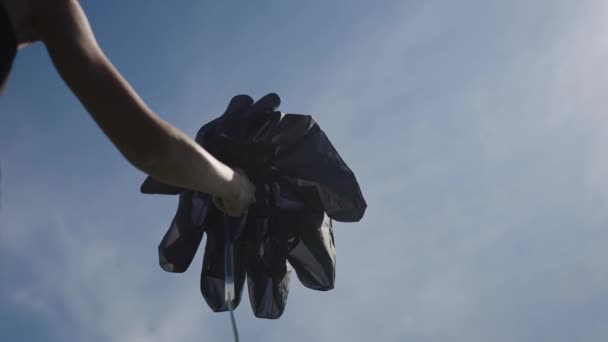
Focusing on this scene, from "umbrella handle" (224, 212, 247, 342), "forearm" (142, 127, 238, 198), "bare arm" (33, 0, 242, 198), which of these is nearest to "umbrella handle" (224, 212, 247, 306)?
"umbrella handle" (224, 212, 247, 342)

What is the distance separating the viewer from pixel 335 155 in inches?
144

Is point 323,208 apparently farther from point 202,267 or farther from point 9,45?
point 9,45

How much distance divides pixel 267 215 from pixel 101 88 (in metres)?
2.09

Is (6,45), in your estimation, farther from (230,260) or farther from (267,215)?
(267,215)

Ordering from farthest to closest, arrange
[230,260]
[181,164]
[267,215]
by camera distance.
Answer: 1. [267,215]
2. [230,260]
3. [181,164]

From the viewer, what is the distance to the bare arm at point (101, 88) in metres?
1.70

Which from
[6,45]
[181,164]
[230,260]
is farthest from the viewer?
[230,260]

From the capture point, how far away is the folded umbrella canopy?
3650 mm

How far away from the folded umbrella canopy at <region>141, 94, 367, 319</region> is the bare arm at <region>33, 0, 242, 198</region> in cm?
183

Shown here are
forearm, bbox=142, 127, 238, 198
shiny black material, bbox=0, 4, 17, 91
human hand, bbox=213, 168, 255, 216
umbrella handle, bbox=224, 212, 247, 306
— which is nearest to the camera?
shiny black material, bbox=0, 4, 17, 91

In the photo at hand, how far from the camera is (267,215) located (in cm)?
370

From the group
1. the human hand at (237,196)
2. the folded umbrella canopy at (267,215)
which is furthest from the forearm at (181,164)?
the folded umbrella canopy at (267,215)

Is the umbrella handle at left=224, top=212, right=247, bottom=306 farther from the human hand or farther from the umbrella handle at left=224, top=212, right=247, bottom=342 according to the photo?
the human hand

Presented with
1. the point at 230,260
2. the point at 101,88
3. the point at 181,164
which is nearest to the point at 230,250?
the point at 230,260
